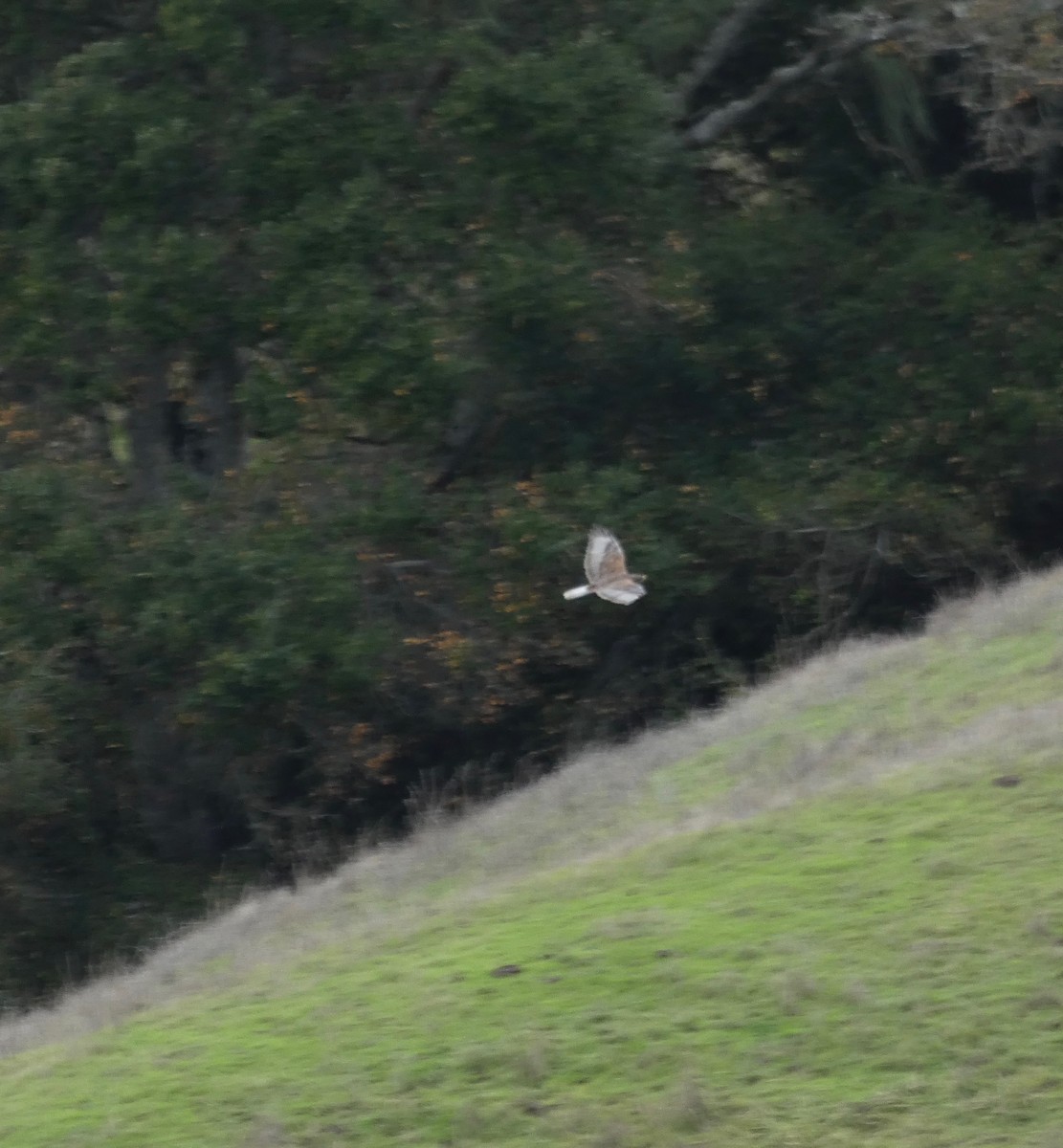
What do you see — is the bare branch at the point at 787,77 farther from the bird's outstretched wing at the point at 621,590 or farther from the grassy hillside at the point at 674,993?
the grassy hillside at the point at 674,993

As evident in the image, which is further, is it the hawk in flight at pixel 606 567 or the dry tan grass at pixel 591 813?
the hawk in flight at pixel 606 567

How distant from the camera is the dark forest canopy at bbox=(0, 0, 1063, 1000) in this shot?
45.1 feet

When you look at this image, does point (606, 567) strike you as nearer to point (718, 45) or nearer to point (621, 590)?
point (621, 590)

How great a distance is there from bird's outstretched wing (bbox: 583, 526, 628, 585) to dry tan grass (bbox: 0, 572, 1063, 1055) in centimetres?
136

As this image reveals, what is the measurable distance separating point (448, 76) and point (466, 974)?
33.0 ft

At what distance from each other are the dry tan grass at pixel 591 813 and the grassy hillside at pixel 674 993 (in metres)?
0.05

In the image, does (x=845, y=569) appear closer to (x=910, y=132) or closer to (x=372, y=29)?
(x=910, y=132)

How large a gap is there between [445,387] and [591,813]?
4.49m

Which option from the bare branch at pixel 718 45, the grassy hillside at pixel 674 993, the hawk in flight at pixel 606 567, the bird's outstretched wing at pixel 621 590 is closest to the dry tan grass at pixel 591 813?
the grassy hillside at pixel 674 993

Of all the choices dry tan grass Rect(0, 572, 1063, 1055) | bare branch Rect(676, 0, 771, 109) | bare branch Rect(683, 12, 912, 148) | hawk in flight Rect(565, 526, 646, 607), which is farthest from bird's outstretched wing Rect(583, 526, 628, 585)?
bare branch Rect(676, 0, 771, 109)

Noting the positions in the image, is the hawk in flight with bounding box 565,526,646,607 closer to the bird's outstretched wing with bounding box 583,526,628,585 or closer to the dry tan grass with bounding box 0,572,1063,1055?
the bird's outstretched wing with bounding box 583,526,628,585

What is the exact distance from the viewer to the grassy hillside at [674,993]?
5.09 m

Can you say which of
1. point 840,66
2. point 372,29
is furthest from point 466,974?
point 840,66

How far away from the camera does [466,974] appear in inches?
260
